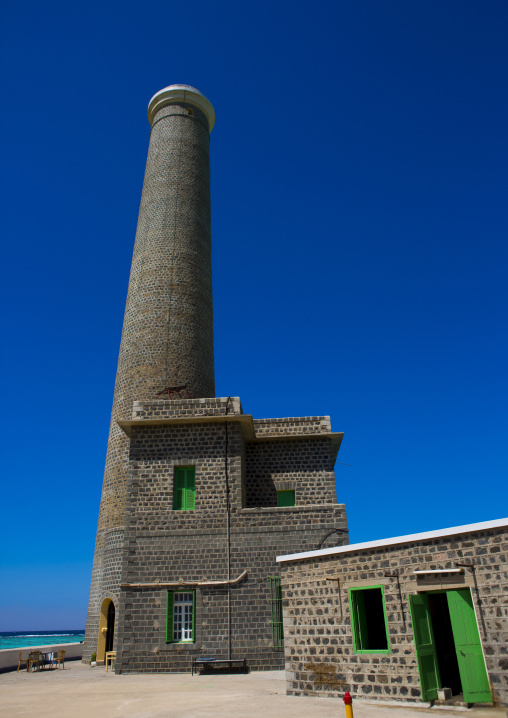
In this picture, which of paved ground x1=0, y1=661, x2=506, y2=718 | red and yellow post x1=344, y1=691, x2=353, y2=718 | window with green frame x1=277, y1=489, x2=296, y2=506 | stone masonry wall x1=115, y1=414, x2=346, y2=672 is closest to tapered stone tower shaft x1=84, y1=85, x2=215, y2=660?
stone masonry wall x1=115, y1=414, x2=346, y2=672

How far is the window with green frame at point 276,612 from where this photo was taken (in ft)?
42.8

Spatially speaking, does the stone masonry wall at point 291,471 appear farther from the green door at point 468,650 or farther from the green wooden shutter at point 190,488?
the green door at point 468,650

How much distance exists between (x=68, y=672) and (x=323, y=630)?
10.1m

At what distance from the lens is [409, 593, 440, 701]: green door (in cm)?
805

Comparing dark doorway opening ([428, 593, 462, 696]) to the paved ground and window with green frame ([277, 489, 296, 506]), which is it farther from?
window with green frame ([277, 489, 296, 506])

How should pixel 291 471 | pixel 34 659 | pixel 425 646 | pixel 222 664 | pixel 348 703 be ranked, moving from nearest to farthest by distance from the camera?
pixel 348 703 → pixel 425 646 → pixel 222 664 → pixel 291 471 → pixel 34 659

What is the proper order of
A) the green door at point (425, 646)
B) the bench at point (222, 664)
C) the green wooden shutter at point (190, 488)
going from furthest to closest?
1. the green wooden shutter at point (190, 488)
2. the bench at point (222, 664)
3. the green door at point (425, 646)

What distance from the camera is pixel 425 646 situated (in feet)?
27.0

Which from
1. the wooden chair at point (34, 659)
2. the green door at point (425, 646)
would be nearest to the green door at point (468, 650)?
the green door at point (425, 646)

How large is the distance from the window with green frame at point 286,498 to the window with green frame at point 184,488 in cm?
299

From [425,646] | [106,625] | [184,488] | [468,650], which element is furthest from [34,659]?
[468,650]

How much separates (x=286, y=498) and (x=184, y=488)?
343cm

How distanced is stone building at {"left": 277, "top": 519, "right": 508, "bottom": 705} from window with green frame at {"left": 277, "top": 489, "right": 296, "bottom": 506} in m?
5.88

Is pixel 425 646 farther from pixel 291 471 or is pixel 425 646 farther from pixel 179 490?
pixel 291 471
